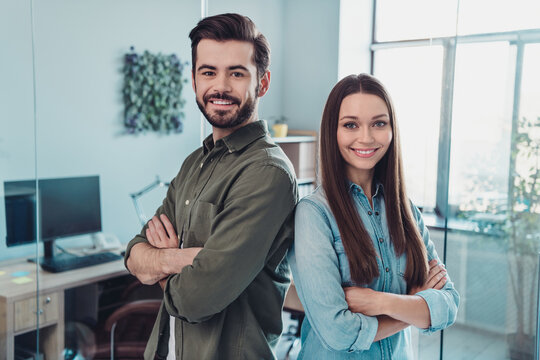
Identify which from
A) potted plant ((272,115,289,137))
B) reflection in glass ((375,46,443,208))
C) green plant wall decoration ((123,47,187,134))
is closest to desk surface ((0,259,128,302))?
green plant wall decoration ((123,47,187,134))

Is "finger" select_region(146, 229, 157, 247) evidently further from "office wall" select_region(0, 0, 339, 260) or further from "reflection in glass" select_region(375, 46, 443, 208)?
"reflection in glass" select_region(375, 46, 443, 208)

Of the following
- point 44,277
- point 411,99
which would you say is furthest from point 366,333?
point 411,99

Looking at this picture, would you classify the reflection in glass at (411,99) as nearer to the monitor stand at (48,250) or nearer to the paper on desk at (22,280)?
the monitor stand at (48,250)

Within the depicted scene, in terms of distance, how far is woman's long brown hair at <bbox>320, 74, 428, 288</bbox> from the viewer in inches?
52.9

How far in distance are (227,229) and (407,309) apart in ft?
1.62

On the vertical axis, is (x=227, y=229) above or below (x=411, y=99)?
below

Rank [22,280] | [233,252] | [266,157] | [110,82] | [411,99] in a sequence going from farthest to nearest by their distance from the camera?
[411,99] < [110,82] < [22,280] < [266,157] < [233,252]

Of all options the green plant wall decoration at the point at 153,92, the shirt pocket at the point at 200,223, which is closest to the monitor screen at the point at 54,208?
the green plant wall decoration at the point at 153,92

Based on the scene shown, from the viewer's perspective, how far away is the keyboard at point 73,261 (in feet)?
9.53

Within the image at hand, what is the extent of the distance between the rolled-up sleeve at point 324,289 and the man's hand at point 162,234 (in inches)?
16.4

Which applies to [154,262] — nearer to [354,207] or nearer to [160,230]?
[160,230]

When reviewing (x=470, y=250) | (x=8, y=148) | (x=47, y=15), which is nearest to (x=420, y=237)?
(x=470, y=250)

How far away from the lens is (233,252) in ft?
4.17

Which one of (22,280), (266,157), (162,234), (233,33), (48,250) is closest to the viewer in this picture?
(266,157)
